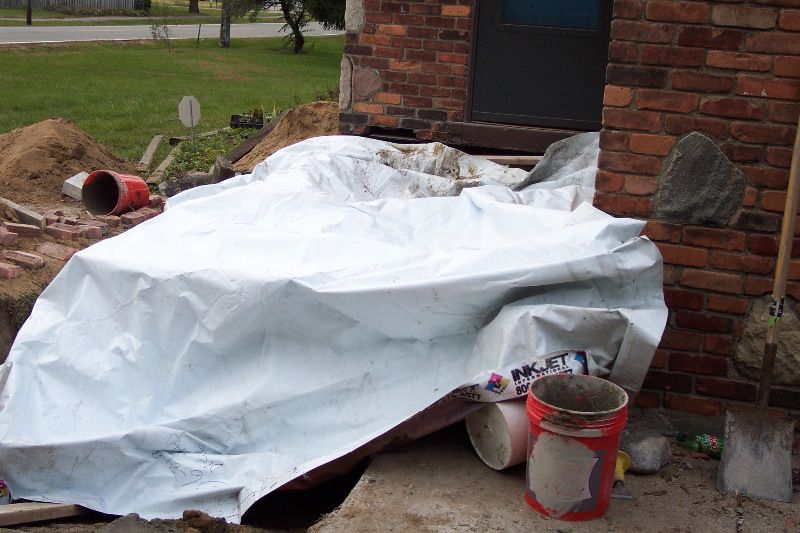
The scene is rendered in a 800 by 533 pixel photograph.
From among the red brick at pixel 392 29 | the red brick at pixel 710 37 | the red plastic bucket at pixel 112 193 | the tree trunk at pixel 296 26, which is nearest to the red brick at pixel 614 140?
the red brick at pixel 710 37

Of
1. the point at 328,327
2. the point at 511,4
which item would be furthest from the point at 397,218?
the point at 511,4

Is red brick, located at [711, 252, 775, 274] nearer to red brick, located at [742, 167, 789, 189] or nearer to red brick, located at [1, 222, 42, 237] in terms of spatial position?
red brick, located at [742, 167, 789, 189]

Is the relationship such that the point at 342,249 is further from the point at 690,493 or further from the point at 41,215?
the point at 41,215

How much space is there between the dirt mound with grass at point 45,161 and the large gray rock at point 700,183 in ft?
18.2

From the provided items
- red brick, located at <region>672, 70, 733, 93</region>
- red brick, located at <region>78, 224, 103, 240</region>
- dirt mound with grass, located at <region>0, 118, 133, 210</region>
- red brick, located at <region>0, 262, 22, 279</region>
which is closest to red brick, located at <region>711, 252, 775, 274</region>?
red brick, located at <region>672, 70, 733, 93</region>

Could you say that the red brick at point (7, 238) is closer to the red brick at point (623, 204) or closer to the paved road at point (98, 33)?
the red brick at point (623, 204)

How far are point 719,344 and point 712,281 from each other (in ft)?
0.97

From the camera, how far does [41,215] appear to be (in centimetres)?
682

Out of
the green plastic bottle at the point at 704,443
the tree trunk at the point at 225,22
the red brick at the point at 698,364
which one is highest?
the tree trunk at the point at 225,22

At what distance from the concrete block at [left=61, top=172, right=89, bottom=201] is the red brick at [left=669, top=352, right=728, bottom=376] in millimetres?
5707

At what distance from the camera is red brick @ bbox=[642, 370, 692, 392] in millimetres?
3961

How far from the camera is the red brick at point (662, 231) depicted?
3865mm

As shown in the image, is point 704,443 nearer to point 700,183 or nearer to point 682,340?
point 682,340

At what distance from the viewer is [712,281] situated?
385 centimetres
